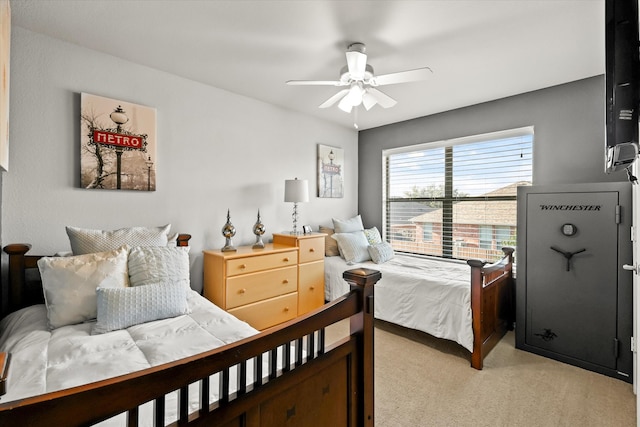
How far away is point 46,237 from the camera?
7.27 feet

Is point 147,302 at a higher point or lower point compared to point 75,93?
lower

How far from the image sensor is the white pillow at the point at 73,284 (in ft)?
5.54

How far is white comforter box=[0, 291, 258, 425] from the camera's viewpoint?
1.20 metres

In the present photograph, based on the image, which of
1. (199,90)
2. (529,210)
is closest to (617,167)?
(529,210)

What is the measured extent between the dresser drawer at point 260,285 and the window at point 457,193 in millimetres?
1943

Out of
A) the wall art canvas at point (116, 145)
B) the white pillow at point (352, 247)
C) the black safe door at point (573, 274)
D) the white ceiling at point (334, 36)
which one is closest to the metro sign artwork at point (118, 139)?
the wall art canvas at point (116, 145)

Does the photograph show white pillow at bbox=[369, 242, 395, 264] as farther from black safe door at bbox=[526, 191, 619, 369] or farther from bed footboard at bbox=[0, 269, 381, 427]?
bed footboard at bbox=[0, 269, 381, 427]

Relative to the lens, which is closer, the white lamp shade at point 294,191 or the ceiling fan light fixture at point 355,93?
the ceiling fan light fixture at point 355,93

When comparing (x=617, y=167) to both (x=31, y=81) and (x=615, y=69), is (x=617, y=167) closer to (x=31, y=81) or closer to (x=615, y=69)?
(x=615, y=69)

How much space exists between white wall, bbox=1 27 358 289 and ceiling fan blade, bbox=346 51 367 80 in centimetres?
157

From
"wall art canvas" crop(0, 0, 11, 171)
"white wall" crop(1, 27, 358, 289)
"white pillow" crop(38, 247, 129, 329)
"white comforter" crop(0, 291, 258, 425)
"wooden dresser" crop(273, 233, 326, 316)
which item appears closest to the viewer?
"white comforter" crop(0, 291, 258, 425)

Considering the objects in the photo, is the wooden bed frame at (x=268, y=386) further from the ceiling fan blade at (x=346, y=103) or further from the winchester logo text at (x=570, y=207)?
the winchester logo text at (x=570, y=207)

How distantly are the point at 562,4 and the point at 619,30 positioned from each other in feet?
2.79

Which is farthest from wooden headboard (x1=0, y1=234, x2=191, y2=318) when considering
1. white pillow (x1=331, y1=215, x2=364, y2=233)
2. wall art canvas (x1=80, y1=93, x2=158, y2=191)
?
white pillow (x1=331, y1=215, x2=364, y2=233)
